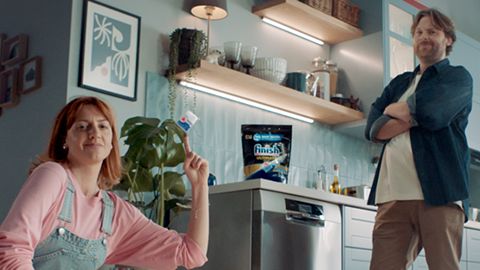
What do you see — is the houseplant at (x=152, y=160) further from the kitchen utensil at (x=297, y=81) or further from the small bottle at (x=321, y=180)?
the small bottle at (x=321, y=180)

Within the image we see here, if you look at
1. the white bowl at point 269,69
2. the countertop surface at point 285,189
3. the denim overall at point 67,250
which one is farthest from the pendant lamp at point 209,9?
the denim overall at point 67,250

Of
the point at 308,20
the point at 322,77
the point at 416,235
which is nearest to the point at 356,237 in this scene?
the point at 416,235

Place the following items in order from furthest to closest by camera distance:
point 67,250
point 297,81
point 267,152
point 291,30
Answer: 1. point 291,30
2. point 297,81
3. point 267,152
4. point 67,250

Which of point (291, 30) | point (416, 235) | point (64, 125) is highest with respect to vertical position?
point (291, 30)

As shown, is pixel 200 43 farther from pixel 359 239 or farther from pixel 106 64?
pixel 359 239

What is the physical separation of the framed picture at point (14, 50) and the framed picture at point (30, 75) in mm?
57

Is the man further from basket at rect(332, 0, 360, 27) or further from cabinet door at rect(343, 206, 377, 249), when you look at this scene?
basket at rect(332, 0, 360, 27)

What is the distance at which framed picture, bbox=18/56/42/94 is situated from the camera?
3271 mm

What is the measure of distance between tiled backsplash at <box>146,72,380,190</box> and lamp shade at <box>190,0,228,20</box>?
0.42m

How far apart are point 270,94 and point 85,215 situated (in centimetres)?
216

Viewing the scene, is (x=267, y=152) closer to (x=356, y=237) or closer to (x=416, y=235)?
(x=356, y=237)

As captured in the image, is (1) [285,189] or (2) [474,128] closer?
(1) [285,189]

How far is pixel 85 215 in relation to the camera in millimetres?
1711

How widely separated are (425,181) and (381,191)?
0.20 metres
